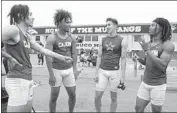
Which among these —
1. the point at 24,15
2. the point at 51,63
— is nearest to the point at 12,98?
the point at 24,15

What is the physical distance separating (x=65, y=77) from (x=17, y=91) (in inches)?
57.8

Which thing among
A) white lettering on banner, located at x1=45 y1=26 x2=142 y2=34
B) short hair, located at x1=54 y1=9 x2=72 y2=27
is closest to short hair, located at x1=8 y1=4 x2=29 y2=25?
short hair, located at x1=54 y1=9 x2=72 y2=27

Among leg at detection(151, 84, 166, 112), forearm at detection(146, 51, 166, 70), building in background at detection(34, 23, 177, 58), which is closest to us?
forearm at detection(146, 51, 166, 70)

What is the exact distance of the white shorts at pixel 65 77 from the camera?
387 cm

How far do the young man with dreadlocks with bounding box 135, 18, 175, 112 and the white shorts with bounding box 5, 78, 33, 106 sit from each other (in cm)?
159

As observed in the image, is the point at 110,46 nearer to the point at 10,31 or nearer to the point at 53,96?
the point at 53,96

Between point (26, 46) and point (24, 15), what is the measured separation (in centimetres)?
36

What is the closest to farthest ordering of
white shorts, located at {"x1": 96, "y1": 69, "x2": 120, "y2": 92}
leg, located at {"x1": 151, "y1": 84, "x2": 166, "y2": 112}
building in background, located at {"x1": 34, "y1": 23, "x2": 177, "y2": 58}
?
leg, located at {"x1": 151, "y1": 84, "x2": 166, "y2": 112} < white shorts, located at {"x1": 96, "y1": 69, "x2": 120, "y2": 92} < building in background, located at {"x1": 34, "y1": 23, "x2": 177, "y2": 58}

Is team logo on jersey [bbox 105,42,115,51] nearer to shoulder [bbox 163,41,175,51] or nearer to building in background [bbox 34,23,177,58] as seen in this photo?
shoulder [bbox 163,41,175,51]

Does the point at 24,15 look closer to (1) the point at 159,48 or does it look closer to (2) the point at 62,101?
(1) the point at 159,48

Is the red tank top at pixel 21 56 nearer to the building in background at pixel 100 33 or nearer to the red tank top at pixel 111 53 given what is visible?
the red tank top at pixel 111 53

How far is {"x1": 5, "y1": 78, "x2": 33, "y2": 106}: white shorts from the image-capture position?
2.51m

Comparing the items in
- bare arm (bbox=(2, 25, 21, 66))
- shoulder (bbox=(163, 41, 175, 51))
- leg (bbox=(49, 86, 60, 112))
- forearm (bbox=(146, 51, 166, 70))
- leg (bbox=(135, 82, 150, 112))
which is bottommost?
leg (bbox=(49, 86, 60, 112))

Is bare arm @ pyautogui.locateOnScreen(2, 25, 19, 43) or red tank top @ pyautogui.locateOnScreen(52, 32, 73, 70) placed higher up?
bare arm @ pyautogui.locateOnScreen(2, 25, 19, 43)
